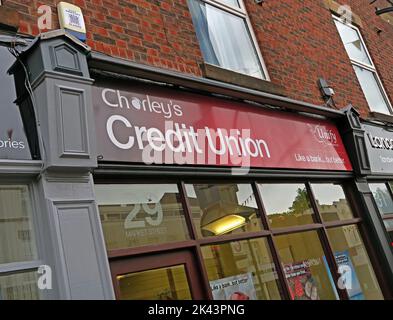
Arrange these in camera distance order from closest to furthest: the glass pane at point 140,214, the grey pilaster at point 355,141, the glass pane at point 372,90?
the glass pane at point 140,214 → the grey pilaster at point 355,141 → the glass pane at point 372,90

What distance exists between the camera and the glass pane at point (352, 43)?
835cm

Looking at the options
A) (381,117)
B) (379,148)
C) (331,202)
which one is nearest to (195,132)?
(331,202)

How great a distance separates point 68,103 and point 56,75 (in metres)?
0.23

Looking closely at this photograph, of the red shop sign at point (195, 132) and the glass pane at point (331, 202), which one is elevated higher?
the red shop sign at point (195, 132)

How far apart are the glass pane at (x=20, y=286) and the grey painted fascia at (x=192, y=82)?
5.96ft

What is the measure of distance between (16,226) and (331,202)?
14.4 feet

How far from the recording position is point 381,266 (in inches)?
234

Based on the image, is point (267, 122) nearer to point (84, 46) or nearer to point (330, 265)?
point (330, 265)

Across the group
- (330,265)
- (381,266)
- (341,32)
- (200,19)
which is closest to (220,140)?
(200,19)

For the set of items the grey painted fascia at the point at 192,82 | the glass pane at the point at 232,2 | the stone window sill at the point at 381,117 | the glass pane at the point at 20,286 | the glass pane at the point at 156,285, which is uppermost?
the glass pane at the point at 232,2

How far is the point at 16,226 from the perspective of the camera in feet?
9.75

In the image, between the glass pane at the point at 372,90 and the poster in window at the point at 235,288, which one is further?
the glass pane at the point at 372,90

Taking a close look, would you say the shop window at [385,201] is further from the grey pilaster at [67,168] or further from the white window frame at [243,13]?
the grey pilaster at [67,168]

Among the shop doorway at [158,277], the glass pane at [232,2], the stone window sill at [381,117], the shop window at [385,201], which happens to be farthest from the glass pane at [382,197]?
the shop doorway at [158,277]
